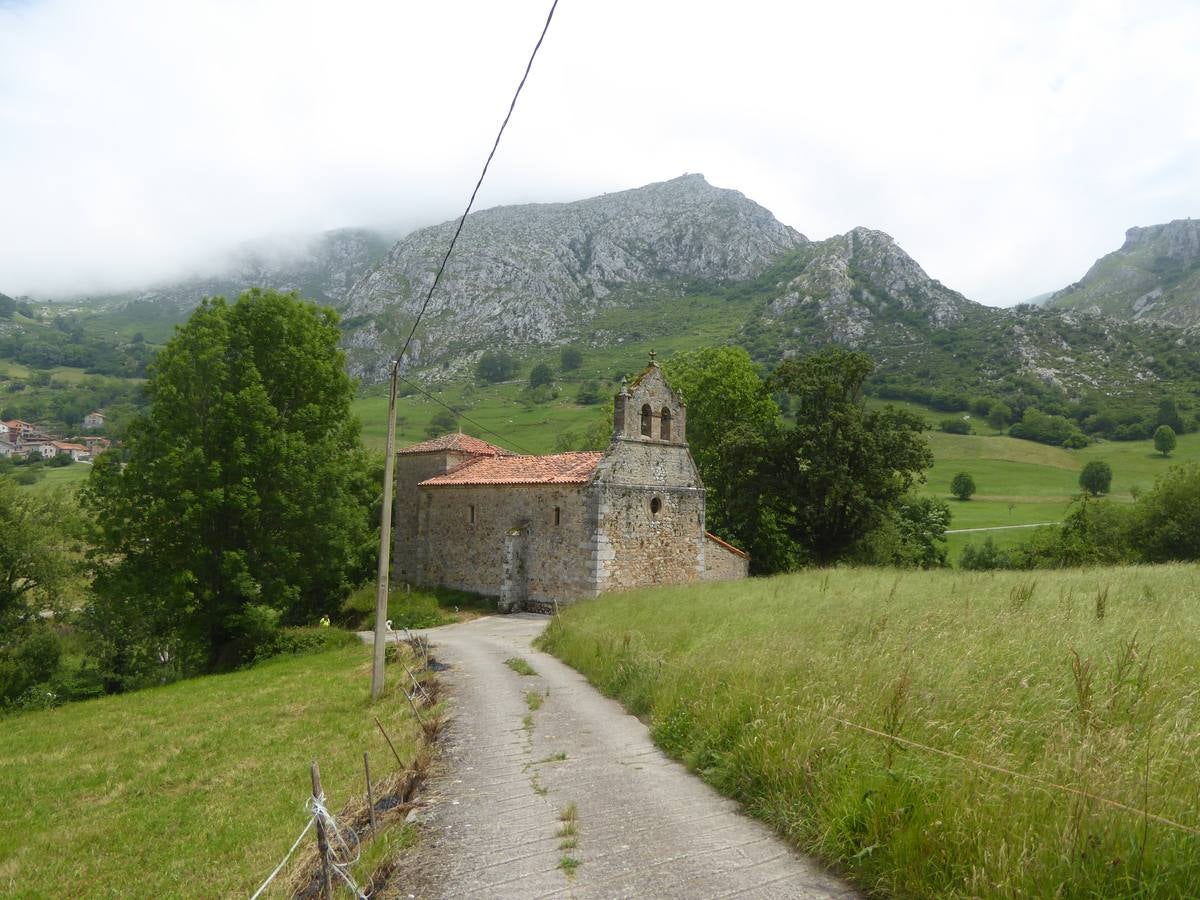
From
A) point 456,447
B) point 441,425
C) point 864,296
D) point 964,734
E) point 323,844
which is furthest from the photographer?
point 864,296

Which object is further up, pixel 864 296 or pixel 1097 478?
pixel 864 296

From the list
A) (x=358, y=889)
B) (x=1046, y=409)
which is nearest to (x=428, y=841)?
(x=358, y=889)

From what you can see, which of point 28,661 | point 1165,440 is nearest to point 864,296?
point 1165,440

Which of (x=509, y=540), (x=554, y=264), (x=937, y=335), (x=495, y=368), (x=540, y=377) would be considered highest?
(x=554, y=264)

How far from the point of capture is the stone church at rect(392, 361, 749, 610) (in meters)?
25.2

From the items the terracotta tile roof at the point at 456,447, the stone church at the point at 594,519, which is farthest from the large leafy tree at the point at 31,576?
the stone church at the point at 594,519

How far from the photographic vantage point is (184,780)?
1145cm

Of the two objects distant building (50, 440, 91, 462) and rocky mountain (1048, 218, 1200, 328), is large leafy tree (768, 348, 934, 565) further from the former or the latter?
rocky mountain (1048, 218, 1200, 328)

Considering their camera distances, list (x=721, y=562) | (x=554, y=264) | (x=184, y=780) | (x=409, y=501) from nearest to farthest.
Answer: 1. (x=184, y=780)
2. (x=721, y=562)
3. (x=409, y=501)
4. (x=554, y=264)

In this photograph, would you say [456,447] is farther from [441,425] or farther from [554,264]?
[554,264]

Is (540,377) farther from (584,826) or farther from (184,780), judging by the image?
(584,826)

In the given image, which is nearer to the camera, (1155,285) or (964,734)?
(964,734)

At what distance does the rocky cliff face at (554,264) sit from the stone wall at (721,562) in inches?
4197

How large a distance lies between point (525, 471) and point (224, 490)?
10624 millimetres
